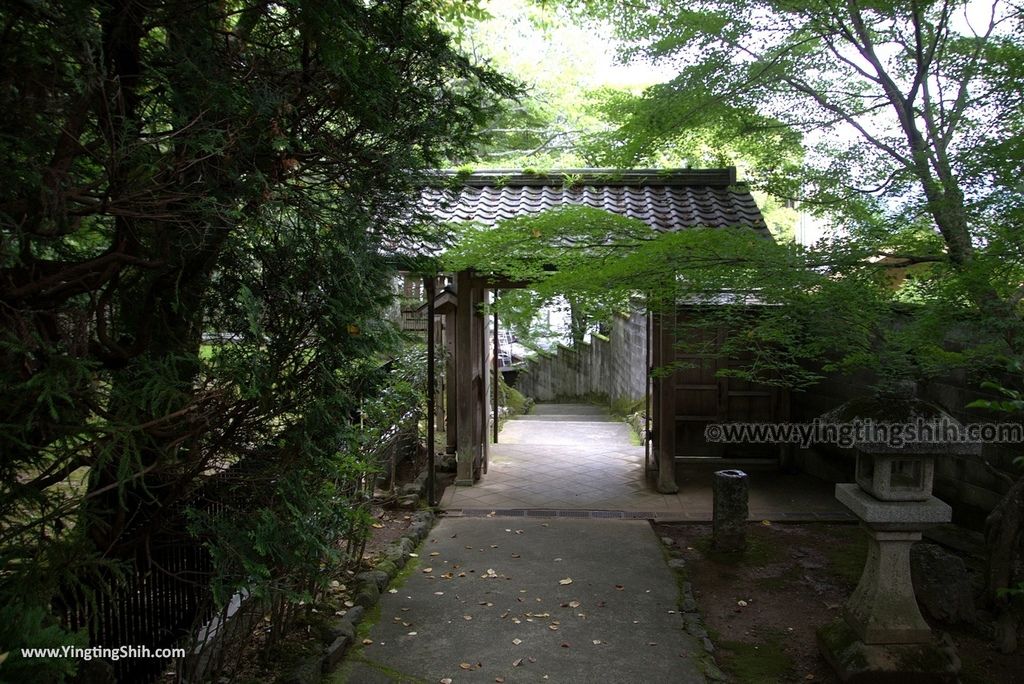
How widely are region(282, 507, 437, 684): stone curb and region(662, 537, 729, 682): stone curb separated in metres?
2.49

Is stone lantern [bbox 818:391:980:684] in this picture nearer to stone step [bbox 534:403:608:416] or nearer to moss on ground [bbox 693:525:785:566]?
moss on ground [bbox 693:525:785:566]

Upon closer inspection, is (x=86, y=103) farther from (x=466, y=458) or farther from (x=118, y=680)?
(x=466, y=458)

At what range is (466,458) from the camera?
8727 millimetres

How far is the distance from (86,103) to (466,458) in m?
6.97

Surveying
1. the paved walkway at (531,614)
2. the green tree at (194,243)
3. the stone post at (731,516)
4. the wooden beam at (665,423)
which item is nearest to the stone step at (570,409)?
the wooden beam at (665,423)

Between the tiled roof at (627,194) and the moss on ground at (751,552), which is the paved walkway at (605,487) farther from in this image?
the tiled roof at (627,194)

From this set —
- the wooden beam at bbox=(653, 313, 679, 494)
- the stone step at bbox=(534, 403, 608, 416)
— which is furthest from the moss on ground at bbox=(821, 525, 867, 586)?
the stone step at bbox=(534, 403, 608, 416)

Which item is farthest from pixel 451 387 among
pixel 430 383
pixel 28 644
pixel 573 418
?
pixel 28 644

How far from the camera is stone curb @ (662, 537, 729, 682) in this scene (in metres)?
4.36

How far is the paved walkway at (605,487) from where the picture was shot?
791 cm

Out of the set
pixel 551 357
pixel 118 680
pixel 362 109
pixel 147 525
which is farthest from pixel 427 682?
pixel 551 357

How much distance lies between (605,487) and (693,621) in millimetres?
3813

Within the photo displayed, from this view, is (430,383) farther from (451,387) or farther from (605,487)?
(605,487)

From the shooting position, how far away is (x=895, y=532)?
441 centimetres
